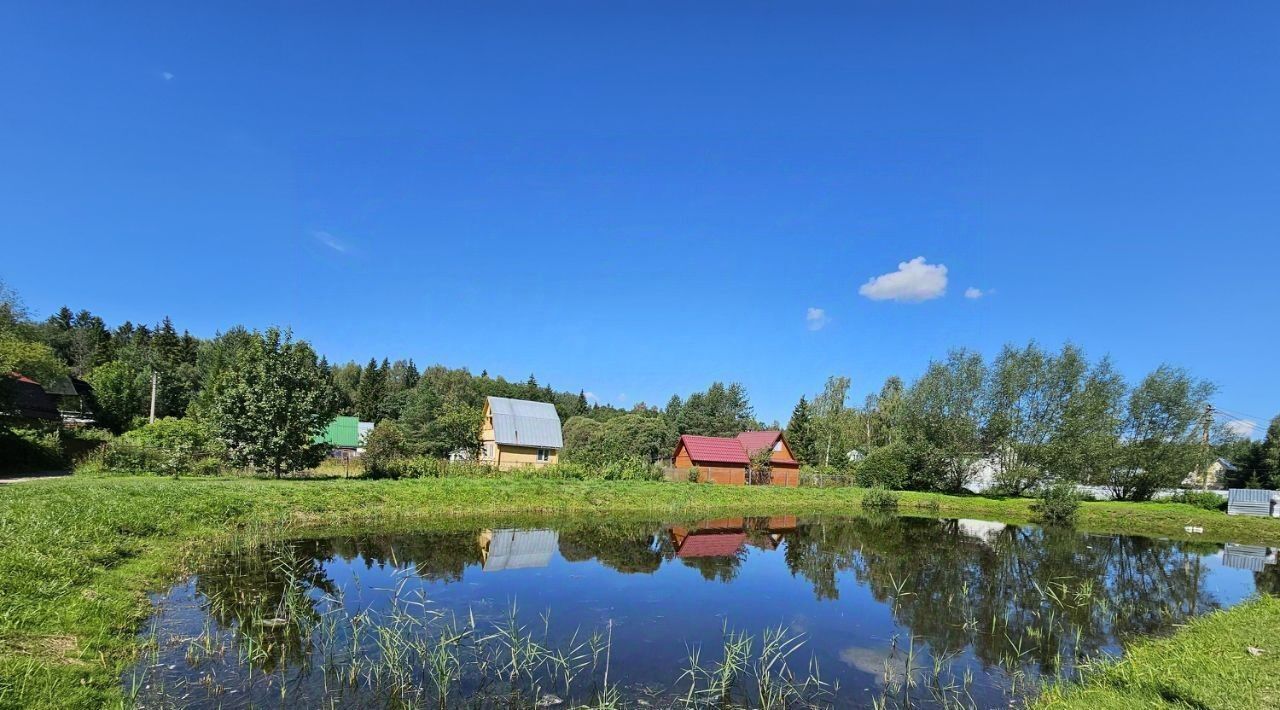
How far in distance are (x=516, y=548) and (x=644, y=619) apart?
7783 millimetres

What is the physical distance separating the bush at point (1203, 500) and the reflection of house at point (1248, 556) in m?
10.7

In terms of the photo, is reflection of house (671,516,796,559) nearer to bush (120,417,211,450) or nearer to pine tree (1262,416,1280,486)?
bush (120,417,211,450)

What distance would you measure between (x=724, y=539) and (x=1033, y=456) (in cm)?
3062

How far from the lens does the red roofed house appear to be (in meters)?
43.5

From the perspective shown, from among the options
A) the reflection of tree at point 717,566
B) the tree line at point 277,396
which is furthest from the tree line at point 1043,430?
the reflection of tree at point 717,566

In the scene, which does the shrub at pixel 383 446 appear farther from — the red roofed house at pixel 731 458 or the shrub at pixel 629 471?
the red roofed house at pixel 731 458

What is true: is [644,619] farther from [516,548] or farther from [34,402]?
[34,402]

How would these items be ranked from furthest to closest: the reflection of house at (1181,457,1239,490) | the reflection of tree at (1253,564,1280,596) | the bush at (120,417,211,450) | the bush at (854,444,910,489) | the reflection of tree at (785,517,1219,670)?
1. the reflection of house at (1181,457,1239,490)
2. the bush at (854,444,910,489)
3. the bush at (120,417,211,450)
4. the reflection of tree at (1253,564,1280,596)
5. the reflection of tree at (785,517,1219,670)

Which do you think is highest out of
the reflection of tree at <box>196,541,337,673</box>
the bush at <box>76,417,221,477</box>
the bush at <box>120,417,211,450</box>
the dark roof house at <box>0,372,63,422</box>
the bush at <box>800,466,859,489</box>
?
the dark roof house at <box>0,372,63,422</box>

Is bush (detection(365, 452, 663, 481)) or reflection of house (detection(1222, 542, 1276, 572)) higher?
bush (detection(365, 452, 663, 481))

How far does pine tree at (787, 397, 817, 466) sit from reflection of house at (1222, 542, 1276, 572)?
123 ft

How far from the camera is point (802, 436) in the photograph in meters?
63.9

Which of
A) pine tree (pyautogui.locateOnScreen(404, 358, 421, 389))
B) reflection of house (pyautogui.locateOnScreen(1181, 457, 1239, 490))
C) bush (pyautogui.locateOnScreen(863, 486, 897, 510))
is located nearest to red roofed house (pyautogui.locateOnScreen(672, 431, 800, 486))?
bush (pyautogui.locateOnScreen(863, 486, 897, 510))

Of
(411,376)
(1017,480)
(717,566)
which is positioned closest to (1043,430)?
(1017,480)
